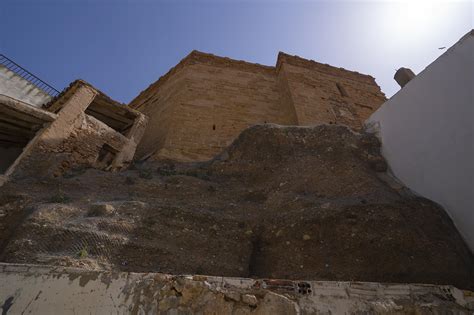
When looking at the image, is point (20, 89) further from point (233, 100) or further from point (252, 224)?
point (252, 224)

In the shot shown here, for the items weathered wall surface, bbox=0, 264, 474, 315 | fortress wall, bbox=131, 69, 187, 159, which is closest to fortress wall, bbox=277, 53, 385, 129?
fortress wall, bbox=131, 69, 187, 159

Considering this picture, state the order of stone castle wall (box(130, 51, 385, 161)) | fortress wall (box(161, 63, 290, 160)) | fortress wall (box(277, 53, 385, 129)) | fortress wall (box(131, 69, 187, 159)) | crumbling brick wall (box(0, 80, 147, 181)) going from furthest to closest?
1. fortress wall (box(277, 53, 385, 129))
2. fortress wall (box(131, 69, 187, 159))
3. stone castle wall (box(130, 51, 385, 161))
4. fortress wall (box(161, 63, 290, 160))
5. crumbling brick wall (box(0, 80, 147, 181))

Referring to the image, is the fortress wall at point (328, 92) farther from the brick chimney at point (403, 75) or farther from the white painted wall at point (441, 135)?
the white painted wall at point (441, 135)

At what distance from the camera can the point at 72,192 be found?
516 cm

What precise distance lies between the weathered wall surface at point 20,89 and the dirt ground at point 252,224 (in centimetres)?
403

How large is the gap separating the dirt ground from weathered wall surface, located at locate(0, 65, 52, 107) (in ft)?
13.2

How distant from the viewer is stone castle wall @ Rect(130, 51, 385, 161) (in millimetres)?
9539

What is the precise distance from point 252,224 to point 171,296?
2674 millimetres

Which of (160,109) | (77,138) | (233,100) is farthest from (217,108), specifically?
(77,138)

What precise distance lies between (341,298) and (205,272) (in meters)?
1.81

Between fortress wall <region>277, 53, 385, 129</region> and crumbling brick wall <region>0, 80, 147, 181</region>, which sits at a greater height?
fortress wall <region>277, 53, 385, 129</region>

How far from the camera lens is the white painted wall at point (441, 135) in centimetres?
418

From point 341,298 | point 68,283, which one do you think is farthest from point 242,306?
point 68,283

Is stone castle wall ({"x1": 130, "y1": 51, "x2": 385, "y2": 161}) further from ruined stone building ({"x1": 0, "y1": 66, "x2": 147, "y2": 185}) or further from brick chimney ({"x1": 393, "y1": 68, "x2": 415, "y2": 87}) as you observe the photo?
brick chimney ({"x1": 393, "y1": 68, "x2": 415, "y2": 87})
